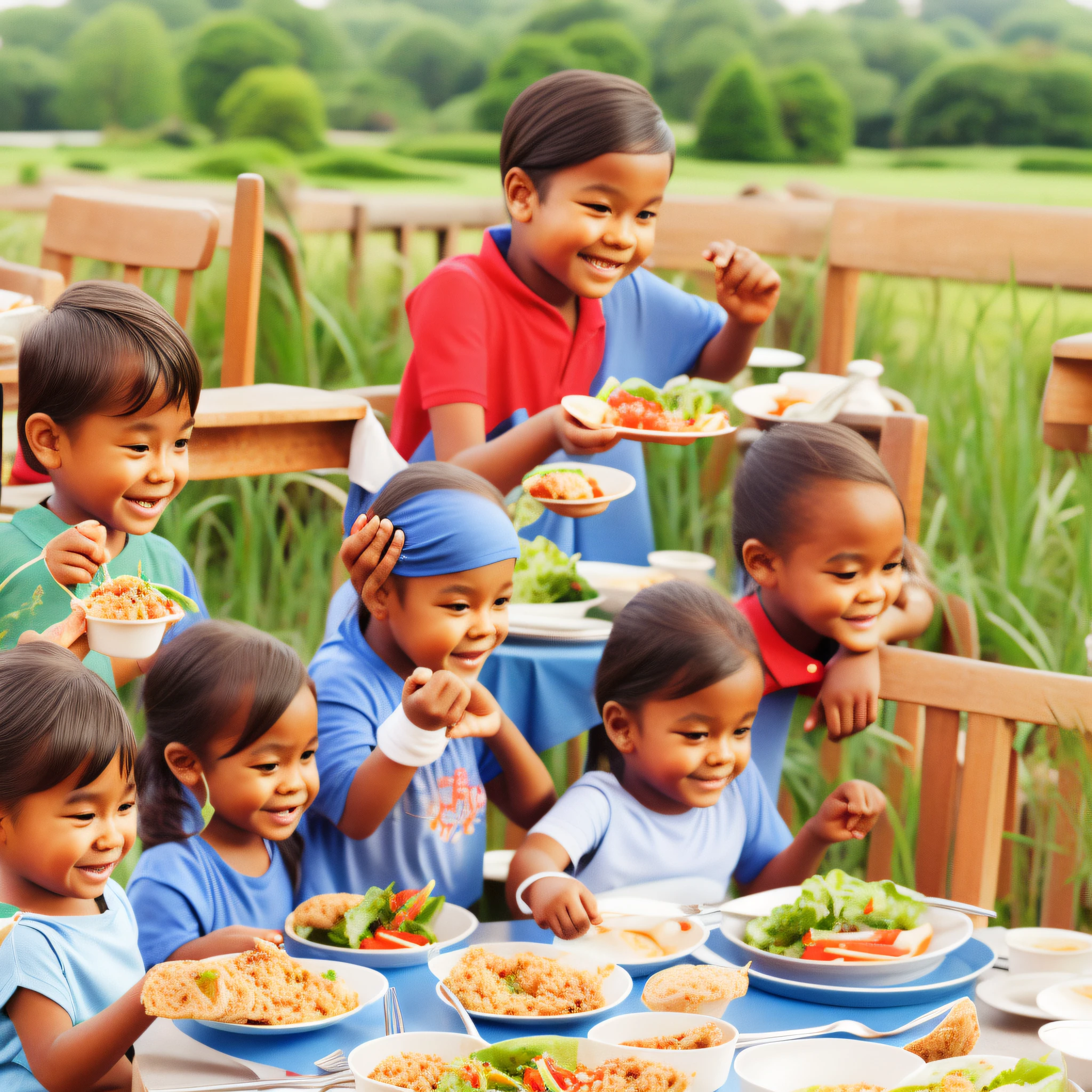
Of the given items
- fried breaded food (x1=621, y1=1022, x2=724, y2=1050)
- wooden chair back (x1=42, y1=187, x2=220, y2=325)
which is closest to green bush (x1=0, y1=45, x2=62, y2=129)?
wooden chair back (x1=42, y1=187, x2=220, y2=325)

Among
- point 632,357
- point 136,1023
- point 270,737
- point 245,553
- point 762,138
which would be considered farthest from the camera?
point 762,138

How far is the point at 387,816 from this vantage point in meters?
2.30

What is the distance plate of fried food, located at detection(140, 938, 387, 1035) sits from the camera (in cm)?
137

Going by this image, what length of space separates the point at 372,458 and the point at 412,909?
130cm

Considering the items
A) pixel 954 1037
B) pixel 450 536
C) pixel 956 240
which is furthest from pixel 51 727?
pixel 956 240

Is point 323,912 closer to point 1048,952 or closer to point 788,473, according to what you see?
point 1048,952

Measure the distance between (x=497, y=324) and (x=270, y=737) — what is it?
1.39 m

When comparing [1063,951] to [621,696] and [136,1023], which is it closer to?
[621,696]

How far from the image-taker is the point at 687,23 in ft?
30.1

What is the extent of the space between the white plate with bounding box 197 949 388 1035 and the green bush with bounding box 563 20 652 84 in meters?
8.21

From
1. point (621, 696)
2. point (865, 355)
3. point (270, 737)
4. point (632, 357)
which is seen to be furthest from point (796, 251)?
point (270, 737)

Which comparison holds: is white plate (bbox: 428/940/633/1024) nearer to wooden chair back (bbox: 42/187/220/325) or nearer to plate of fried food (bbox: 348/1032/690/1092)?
plate of fried food (bbox: 348/1032/690/1092)

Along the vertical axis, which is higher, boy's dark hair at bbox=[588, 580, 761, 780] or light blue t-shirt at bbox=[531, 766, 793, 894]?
boy's dark hair at bbox=[588, 580, 761, 780]

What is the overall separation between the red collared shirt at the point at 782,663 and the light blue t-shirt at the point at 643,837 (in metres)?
0.27
